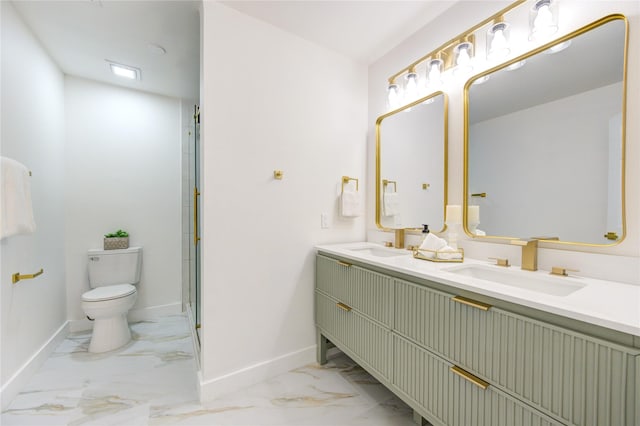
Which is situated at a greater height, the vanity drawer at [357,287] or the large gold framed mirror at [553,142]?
the large gold framed mirror at [553,142]

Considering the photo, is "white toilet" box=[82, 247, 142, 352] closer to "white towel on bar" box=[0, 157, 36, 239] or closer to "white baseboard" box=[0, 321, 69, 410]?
"white baseboard" box=[0, 321, 69, 410]

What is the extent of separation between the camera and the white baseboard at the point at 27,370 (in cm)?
152

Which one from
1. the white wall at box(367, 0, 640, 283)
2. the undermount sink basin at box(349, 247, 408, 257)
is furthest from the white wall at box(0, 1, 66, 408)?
the white wall at box(367, 0, 640, 283)

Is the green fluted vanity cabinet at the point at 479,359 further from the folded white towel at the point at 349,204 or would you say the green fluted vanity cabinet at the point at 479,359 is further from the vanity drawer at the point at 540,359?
the folded white towel at the point at 349,204

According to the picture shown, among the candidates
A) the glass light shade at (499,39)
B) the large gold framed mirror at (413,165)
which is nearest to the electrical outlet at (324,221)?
the large gold framed mirror at (413,165)

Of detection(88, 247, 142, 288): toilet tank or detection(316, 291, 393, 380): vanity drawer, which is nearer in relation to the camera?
detection(316, 291, 393, 380): vanity drawer

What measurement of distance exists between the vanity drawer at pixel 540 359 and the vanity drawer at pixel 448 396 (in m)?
0.05

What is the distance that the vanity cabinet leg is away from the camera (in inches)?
77.4

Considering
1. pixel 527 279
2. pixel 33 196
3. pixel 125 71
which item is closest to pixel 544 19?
pixel 527 279

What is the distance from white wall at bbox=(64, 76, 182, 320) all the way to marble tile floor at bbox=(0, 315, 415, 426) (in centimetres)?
84

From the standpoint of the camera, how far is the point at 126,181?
2664 mm

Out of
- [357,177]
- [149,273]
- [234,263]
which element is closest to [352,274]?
[234,263]

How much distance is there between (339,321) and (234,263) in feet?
2.56

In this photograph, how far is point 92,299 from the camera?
6.79 ft
